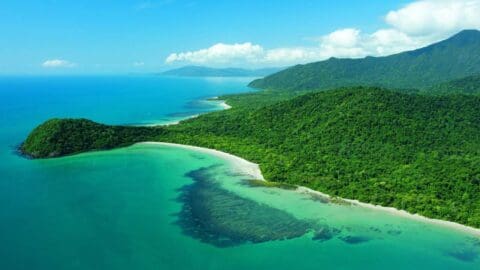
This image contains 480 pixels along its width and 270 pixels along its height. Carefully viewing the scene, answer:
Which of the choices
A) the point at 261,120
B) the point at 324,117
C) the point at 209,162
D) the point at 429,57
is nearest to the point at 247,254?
the point at 209,162

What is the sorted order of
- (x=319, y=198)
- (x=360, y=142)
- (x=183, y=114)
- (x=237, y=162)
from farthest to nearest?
(x=183, y=114) → (x=360, y=142) → (x=237, y=162) → (x=319, y=198)

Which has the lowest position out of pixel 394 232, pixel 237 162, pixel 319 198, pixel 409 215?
pixel 394 232

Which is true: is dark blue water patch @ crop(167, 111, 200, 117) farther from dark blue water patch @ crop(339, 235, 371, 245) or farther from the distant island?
dark blue water patch @ crop(339, 235, 371, 245)

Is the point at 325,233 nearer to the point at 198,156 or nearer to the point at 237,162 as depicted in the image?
the point at 237,162

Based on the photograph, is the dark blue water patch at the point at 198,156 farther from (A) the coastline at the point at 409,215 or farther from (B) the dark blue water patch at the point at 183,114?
(B) the dark blue water patch at the point at 183,114

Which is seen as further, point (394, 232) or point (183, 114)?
point (183, 114)

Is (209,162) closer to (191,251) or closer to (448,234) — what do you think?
(191,251)

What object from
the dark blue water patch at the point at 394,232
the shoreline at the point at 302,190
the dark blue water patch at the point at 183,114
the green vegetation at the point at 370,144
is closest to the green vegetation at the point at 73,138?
the shoreline at the point at 302,190

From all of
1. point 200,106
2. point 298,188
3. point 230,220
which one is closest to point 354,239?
point 230,220
